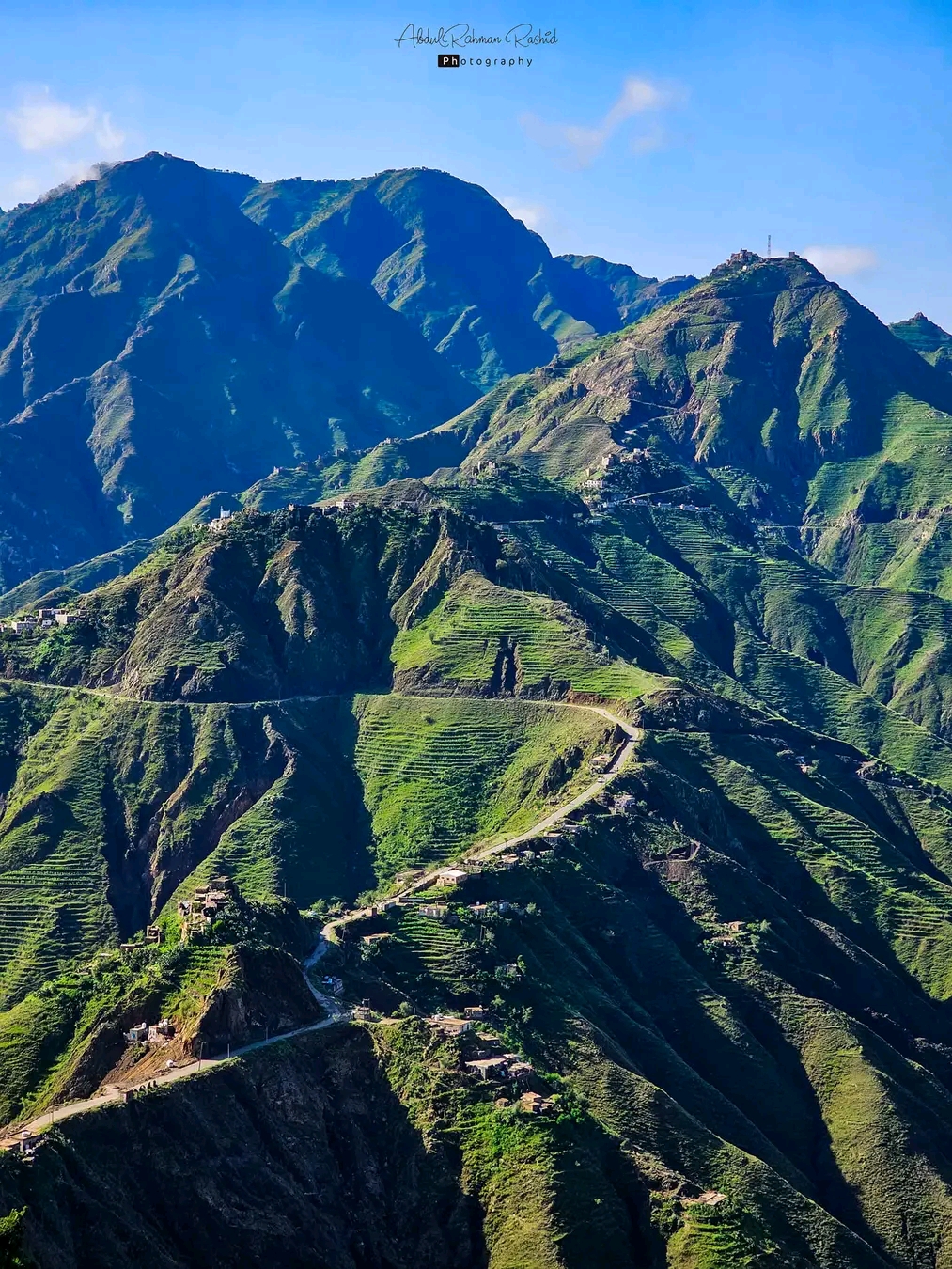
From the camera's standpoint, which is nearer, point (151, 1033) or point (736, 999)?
point (151, 1033)

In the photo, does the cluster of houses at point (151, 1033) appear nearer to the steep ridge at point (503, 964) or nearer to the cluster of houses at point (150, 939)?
the steep ridge at point (503, 964)

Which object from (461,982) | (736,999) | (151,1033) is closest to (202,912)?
(151,1033)

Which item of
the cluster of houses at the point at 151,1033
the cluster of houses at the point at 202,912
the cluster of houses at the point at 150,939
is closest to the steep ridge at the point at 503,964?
the cluster of houses at the point at 202,912

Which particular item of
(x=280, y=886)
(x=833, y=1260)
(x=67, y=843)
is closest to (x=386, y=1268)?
(x=833, y=1260)

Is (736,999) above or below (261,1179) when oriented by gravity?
above

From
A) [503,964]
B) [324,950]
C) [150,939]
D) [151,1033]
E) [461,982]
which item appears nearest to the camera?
[151,1033]

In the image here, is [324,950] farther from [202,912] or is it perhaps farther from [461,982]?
[461,982]

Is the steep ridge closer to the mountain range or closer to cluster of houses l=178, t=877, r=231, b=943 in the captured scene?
the mountain range

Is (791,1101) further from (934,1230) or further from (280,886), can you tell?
(280,886)

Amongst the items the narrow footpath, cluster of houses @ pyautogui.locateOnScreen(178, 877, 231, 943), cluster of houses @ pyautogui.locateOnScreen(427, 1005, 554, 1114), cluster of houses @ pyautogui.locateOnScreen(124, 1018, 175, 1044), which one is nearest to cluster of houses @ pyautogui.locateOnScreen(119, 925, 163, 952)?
cluster of houses @ pyautogui.locateOnScreen(178, 877, 231, 943)

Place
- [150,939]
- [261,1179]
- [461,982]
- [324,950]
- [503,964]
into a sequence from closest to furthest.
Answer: [261,1179] < [324,950] < [150,939] < [461,982] < [503,964]

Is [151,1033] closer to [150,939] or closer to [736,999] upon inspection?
[150,939]

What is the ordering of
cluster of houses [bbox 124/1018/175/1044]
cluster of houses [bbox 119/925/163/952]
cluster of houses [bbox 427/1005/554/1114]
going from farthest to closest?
1. cluster of houses [bbox 119/925/163/952]
2. cluster of houses [bbox 427/1005/554/1114]
3. cluster of houses [bbox 124/1018/175/1044]

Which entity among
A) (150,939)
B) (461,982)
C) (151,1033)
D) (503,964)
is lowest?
(151,1033)
